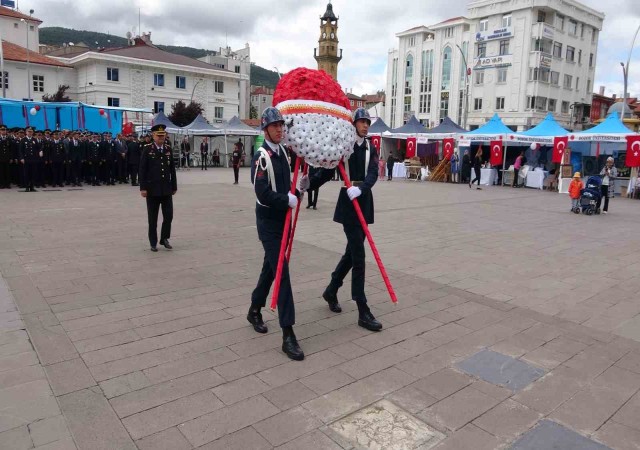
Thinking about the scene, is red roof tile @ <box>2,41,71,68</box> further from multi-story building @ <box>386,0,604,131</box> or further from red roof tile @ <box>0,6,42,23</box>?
multi-story building @ <box>386,0,604,131</box>

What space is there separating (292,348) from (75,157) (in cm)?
1621

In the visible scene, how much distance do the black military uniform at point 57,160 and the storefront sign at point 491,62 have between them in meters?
53.5

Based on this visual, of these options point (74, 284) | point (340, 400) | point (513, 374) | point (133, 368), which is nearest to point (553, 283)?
point (513, 374)

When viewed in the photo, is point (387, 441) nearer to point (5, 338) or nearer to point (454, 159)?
point (5, 338)

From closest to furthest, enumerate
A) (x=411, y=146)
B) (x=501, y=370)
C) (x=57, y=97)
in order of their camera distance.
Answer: (x=501, y=370) < (x=411, y=146) < (x=57, y=97)

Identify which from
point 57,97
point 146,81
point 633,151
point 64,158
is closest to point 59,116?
point 64,158

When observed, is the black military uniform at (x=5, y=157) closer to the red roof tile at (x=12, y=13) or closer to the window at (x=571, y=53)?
the red roof tile at (x=12, y=13)

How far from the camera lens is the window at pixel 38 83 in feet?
166

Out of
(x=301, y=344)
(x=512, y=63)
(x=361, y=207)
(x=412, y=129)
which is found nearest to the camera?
(x=301, y=344)

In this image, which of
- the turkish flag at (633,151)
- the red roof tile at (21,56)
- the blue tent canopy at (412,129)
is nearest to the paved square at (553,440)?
the turkish flag at (633,151)

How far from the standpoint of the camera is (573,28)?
2379 inches

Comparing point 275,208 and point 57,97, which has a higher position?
point 57,97

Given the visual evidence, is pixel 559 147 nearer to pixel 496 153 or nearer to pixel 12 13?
pixel 496 153

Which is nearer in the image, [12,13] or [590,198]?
[590,198]
